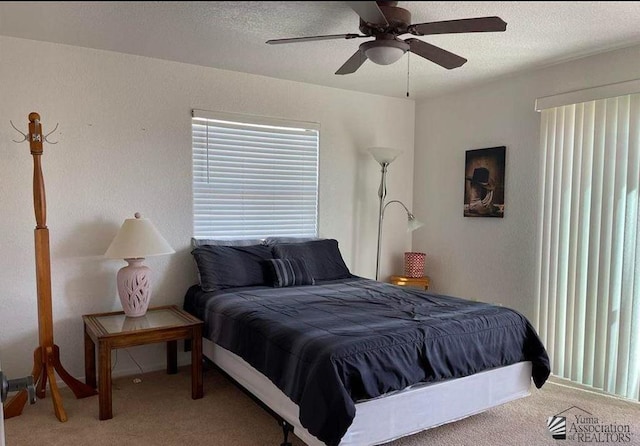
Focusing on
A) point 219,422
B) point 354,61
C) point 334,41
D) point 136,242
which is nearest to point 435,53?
point 354,61

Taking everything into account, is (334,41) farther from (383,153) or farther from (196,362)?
(196,362)

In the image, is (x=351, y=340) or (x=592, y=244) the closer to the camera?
(x=351, y=340)

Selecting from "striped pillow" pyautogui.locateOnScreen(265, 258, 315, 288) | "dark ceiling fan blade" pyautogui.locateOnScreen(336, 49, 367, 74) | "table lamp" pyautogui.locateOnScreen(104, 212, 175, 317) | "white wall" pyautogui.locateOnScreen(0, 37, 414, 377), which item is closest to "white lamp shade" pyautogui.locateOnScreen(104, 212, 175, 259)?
"table lamp" pyautogui.locateOnScreen(104, 212, 175, 317)

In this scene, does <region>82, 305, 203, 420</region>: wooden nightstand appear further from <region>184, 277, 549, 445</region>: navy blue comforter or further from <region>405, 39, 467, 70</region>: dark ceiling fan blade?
<region>405, 39, 467, 70</region>: dark ceiling fan blade

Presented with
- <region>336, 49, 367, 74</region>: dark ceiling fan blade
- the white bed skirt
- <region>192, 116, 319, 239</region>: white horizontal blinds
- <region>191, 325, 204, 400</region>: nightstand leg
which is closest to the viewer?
the white bed skirt

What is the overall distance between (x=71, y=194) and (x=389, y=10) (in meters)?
2.45

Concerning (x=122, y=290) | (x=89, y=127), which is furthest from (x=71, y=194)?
(x=122, y=290)

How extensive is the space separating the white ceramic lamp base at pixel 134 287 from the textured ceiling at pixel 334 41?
1521 millimetres

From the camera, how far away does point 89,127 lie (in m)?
3.19

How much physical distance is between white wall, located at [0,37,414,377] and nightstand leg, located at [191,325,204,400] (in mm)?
711

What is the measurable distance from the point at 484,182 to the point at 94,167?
3219 millimetres

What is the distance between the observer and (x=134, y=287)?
3.04 metres

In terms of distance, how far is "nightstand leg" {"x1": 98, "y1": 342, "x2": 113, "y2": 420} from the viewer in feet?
8.50

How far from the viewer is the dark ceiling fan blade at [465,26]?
79.7 inches
